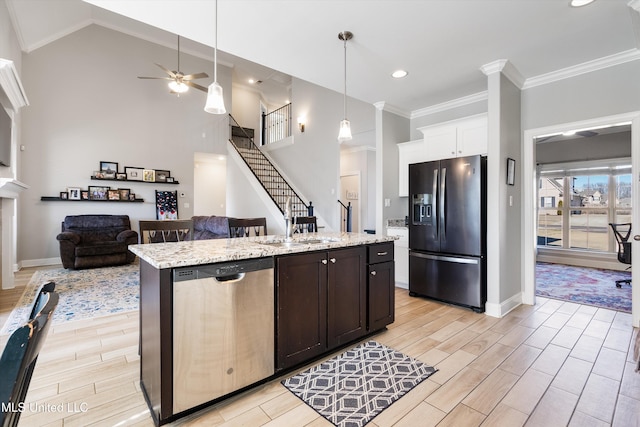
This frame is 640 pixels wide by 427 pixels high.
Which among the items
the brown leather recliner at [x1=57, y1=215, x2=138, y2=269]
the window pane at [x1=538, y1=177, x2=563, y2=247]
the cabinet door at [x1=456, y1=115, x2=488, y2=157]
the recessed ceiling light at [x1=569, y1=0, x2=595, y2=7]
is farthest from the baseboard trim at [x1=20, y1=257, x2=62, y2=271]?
the window pane at [x1=538, y1=177, x2=563, y2=247]

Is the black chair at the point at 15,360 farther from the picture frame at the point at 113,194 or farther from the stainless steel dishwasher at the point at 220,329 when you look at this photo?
the picture frame at the point at 113,194

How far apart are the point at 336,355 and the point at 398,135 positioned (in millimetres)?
3530

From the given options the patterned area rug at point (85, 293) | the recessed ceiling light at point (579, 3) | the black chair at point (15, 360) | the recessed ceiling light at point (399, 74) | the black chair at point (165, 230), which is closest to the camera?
the black chair at point (15, 360)

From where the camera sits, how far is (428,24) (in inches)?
103

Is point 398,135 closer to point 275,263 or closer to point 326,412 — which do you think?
point 275,263

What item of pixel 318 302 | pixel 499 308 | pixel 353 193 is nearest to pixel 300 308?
pixel 318 302

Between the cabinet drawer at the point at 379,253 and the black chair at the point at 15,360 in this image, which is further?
the cabinet drawer at the point at 379,253

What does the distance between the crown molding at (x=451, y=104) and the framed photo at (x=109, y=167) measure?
6315mm

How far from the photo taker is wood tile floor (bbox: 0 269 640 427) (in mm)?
1703

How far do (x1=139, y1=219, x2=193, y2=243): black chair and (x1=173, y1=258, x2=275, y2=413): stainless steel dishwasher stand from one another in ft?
3.93

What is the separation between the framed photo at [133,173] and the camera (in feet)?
22.4

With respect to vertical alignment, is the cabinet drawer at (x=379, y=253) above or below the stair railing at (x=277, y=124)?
below

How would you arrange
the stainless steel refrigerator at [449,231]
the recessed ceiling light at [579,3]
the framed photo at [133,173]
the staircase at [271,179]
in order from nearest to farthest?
the recessed ceiling light at [579,3] → the stainless steel refrigerator at [449,231] → the framed photo at [133,173] → the staircase at [271,179]

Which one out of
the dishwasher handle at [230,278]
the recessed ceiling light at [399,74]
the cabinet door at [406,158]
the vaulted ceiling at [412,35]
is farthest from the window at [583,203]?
the dishwasher handle at [230,278]
